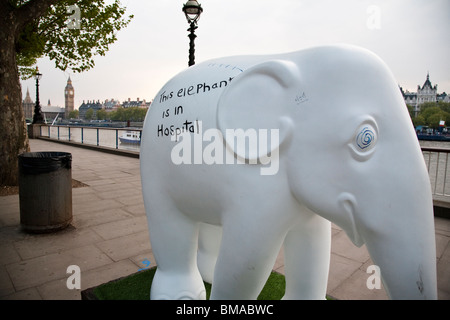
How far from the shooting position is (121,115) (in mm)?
106812

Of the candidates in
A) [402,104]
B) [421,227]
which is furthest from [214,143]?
[421,227]

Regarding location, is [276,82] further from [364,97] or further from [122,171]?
[122,171]

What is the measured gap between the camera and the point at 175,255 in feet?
6.62

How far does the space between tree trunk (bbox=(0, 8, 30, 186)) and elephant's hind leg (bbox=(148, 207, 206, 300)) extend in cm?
593

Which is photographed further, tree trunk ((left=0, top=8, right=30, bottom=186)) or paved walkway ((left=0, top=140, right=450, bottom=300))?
tree trunk ((left=0, top=8, right=30, bottom=186))

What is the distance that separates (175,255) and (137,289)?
0.86 metres

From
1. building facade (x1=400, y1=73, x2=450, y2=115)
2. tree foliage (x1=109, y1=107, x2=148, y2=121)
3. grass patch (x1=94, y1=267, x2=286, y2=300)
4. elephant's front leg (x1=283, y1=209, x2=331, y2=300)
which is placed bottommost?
grass patch (x1=94, y1=267, x2=286, y2=300)

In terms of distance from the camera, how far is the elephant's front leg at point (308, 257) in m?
1.85

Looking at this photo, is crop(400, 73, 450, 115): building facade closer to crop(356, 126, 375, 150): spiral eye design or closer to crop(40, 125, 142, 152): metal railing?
crop(40, 125, 142, 152): metal railing

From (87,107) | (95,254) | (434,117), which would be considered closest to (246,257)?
(95,254)

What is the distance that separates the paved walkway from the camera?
2.99 meters

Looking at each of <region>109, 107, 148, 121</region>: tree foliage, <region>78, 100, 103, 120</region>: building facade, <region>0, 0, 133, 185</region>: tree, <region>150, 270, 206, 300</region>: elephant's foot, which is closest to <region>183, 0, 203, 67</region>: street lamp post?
<region>0, 0, 133, 185</region>: tree

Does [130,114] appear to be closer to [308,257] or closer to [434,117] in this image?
[434,117]

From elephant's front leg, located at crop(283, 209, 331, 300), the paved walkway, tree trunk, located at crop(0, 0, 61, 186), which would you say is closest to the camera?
elephant's front leg, located at crop(283, 209, 331, 300)
